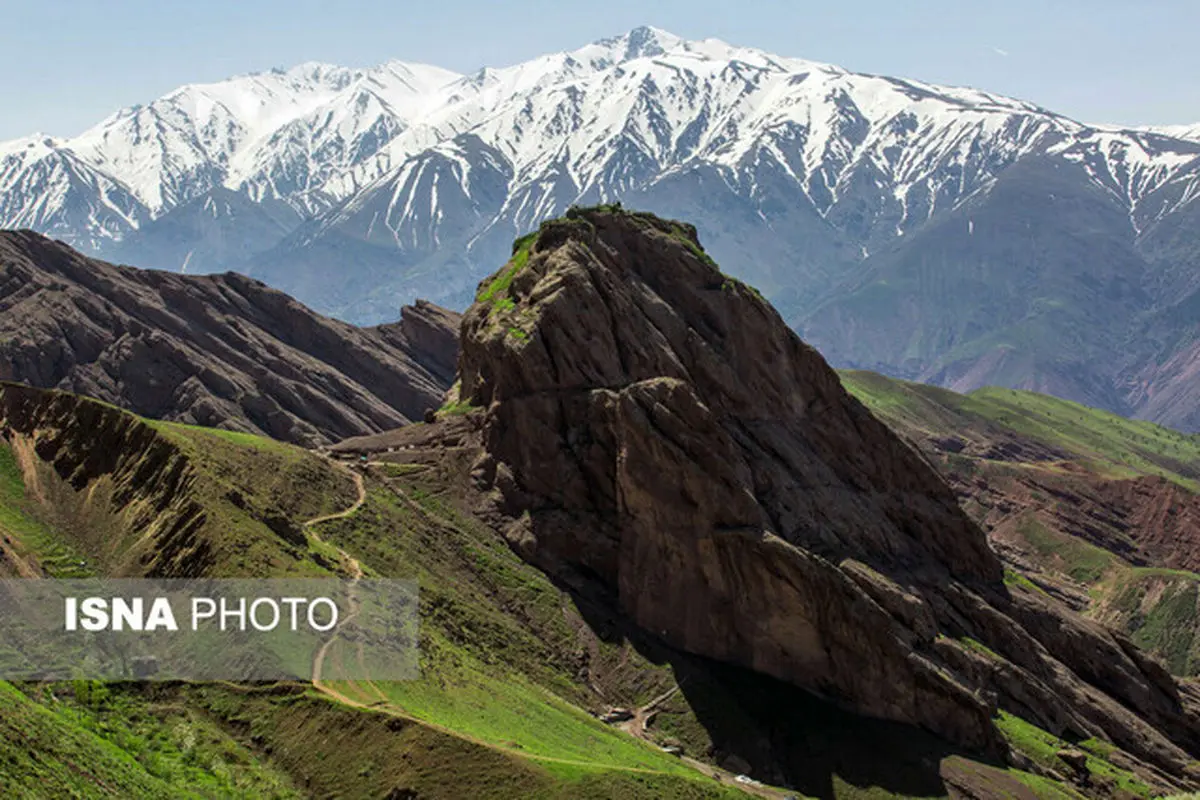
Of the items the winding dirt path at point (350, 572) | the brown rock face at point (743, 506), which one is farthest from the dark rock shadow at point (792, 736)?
the winding dirt path at point (350, 572)

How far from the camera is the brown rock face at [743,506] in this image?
121062mm

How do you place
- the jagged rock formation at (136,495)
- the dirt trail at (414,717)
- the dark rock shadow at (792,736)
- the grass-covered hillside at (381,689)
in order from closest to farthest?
the grass-covered hillside at (381,689)
the dirt trail at (414,717)
the jagged rock formation at (136,495)
the dark rock shadow at (792,736)

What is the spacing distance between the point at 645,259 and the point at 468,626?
57.0m

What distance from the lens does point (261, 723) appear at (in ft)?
279

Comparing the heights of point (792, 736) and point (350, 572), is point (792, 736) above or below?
below

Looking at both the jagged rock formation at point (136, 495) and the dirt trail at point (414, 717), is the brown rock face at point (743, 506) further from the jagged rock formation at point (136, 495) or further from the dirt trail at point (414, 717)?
the jagged rock formation at point (136, 495)

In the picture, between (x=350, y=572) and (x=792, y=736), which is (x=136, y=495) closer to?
(x=350, y=572)

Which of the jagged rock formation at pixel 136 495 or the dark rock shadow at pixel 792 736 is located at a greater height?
the jagged rock formation at pixel 136 495

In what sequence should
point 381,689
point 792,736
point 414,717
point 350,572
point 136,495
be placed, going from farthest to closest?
point 792,736 → point 350,572 → point 136,495 → point 381,689 → point 414,717

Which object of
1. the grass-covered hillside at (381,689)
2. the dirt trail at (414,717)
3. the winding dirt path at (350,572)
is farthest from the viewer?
the winding dirt path at (350,572)

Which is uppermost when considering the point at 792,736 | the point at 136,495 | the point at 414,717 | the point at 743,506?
the point at 743,506

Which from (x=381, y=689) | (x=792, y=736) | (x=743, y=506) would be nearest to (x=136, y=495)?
(x=381, y=689)

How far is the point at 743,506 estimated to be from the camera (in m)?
125

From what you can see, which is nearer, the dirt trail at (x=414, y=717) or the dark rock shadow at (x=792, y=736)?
the dirt trail at (x=414, y=717)
